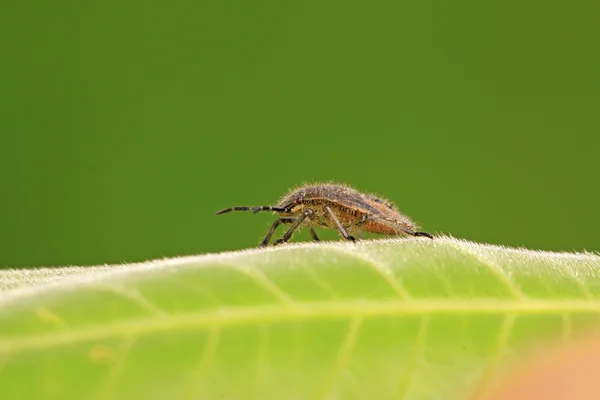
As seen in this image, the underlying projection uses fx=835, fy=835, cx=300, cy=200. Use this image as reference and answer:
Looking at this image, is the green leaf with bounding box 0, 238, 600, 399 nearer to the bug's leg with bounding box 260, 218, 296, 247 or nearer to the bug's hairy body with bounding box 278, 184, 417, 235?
the bug's leg with bounding box 260, 218, 296, 247

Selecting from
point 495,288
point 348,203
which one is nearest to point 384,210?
point 348,203

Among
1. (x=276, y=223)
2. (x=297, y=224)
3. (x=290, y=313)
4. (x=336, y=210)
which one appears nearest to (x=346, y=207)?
(x=336, y=210)

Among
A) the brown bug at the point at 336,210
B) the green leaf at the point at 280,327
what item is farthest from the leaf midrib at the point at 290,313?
the brown bug at the point at 336,210

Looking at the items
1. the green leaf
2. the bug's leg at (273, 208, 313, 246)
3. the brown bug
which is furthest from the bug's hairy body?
the green leaf

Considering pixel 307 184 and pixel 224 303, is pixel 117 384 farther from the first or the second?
pixel 307 184

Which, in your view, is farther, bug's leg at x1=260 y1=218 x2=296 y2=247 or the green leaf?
bug's leg at x1=260 y1=218 x2=296 y2=247

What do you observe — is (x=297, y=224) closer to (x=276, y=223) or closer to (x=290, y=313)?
(x=276, y=223)

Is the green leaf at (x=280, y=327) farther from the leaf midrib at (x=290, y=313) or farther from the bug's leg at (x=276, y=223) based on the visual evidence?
the bug's leg at (x=276, y=223)
